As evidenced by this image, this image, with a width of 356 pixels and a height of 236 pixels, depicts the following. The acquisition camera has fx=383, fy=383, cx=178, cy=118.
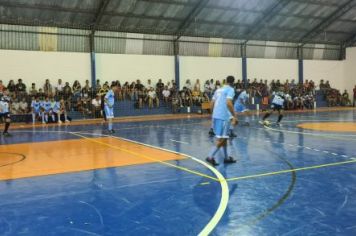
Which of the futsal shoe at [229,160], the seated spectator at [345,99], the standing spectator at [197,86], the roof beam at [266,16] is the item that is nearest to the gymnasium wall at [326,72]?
the seated spectator at [345,99]

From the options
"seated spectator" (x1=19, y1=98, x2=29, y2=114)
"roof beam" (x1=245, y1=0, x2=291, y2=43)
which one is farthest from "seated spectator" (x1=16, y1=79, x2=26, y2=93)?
"roof beam" (x1=245, y1=0, x2=291, y2=43)

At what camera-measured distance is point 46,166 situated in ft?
31.5

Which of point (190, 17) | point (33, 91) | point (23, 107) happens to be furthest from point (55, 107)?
point (190, 17)

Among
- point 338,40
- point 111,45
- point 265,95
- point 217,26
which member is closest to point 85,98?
point 111,45

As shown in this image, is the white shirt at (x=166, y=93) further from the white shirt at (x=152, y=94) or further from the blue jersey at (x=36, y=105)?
the blue jersey at (x=36, y=105)

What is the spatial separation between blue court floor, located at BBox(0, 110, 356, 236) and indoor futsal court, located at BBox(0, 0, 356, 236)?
1.4 inches

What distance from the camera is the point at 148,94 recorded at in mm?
29359

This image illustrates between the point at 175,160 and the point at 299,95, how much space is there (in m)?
28.3

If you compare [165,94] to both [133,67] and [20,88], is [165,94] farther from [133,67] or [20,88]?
[20,88]

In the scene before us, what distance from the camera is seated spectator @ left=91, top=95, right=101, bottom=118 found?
26.6 meters

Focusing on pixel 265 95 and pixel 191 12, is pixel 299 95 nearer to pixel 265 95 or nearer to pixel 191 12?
pixel 265 95

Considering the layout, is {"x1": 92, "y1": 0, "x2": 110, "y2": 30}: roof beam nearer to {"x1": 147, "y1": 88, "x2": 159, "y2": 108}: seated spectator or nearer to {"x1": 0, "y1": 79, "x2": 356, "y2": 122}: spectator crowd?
{"x1": 0, "y1": 79, "x2": 356, "y2": 122}: spectator crowd

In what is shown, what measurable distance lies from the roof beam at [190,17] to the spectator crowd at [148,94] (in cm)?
415

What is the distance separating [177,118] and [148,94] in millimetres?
4758
